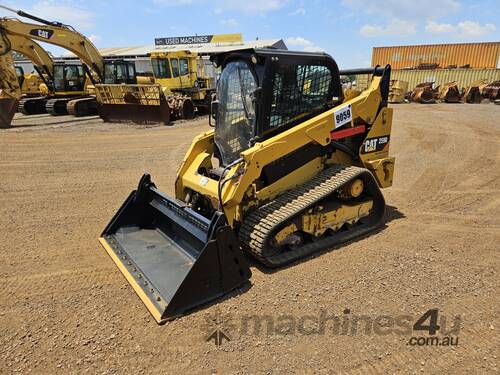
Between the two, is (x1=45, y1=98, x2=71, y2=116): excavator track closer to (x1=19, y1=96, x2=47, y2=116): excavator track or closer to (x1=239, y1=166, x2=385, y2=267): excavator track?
(x1=19, y1=96, x2=47, y2=116): excavator track

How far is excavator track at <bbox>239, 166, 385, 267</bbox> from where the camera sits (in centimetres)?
368

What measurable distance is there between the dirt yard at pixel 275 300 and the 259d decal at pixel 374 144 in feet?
3.26

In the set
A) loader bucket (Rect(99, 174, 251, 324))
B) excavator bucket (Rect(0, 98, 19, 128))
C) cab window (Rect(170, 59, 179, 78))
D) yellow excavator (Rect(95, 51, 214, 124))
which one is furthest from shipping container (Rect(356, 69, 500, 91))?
loader bucket (Rect(99, 174, 251, 324))

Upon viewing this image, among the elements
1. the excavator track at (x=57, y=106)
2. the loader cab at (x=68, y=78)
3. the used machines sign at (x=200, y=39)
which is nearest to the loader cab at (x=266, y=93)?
the excavator track at (x=57, y=106)

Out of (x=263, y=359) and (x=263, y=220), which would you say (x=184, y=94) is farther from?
(x=263, y=359)

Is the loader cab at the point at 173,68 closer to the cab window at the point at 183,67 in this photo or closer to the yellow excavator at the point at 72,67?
the cab window at the point at 183,67


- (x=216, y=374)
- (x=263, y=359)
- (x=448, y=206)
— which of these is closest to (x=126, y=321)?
(x=216, y=374)

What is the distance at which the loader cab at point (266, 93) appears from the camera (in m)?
3.99

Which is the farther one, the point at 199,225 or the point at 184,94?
the point at 184,94

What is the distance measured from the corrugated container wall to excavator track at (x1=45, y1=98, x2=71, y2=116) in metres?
24.8

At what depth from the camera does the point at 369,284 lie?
355 cm

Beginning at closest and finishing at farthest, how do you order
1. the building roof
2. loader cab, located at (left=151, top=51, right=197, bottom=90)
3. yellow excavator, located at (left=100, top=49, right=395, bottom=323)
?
yellow excavator, located at (left=100, top=49, right=395, bottom=323) → loader cab, located at (left=151, top=51, right=197, bottom=90) → the building roof

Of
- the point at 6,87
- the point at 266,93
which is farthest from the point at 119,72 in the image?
the point at 266,93

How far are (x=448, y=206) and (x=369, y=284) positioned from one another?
2.79 meters
